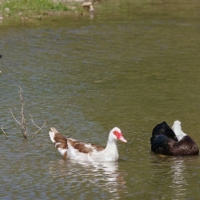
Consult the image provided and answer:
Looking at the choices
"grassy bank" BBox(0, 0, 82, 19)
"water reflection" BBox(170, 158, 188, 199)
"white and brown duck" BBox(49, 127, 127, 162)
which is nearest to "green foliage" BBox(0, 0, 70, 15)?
"grassy bank" BBox(0, 0, 82, 19)

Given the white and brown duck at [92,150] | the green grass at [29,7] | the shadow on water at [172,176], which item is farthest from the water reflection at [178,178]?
the green grass at [29,7]

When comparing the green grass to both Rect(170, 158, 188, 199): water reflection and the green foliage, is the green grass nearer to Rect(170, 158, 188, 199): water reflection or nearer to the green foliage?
the green foliage

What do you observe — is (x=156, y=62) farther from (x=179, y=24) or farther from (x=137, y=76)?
(x=179, y=24)

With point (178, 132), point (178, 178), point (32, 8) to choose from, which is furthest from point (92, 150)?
point (32, 8)

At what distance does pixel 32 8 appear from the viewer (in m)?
32.7

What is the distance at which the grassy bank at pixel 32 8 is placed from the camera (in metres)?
31.5

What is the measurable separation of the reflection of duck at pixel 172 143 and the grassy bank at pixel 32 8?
728 inches

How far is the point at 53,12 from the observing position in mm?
32594

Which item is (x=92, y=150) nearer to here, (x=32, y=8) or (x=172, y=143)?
(x=172, y=143)

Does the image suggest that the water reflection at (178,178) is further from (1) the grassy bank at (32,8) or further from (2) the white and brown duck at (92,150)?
(1) the grassy bank at (32,8)

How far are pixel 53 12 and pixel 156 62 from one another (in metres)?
11.2

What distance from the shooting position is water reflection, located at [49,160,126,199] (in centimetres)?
1105

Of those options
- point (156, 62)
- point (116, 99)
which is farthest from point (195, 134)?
point (156, 62)

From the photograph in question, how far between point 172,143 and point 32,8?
2078 cm
